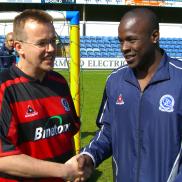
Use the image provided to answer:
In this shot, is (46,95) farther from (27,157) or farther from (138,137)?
(138,137)

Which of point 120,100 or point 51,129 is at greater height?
point 120,100

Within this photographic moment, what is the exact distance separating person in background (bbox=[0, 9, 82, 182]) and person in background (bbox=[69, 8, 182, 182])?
214 millimetres

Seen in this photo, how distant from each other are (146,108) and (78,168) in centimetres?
54

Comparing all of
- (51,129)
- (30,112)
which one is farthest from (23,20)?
(51,129)

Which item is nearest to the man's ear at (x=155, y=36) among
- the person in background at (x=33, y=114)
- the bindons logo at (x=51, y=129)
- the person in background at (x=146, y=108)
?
the person in background at (x=146, y=108)

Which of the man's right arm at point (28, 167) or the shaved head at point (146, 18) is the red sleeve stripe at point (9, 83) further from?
the shaved head at point (146, 18)

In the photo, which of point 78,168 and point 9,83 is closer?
point 9,83

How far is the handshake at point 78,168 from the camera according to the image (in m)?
2.57

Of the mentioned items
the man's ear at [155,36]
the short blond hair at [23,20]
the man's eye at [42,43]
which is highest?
the short blond hair at [23,20]

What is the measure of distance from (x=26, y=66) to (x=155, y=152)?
893 millimetres

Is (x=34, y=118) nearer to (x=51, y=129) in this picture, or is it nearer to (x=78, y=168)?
(x=51, y=129)

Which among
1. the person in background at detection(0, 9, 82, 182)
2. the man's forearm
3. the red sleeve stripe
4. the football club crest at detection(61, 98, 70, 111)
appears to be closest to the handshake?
the person in background at detection(0, 9, 82, 182)

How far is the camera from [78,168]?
8.72ft

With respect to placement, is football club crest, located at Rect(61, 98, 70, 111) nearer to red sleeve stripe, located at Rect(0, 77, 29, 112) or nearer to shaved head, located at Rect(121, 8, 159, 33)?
red sleeve stripe, located at Rect(0, 77, 29, 112)
